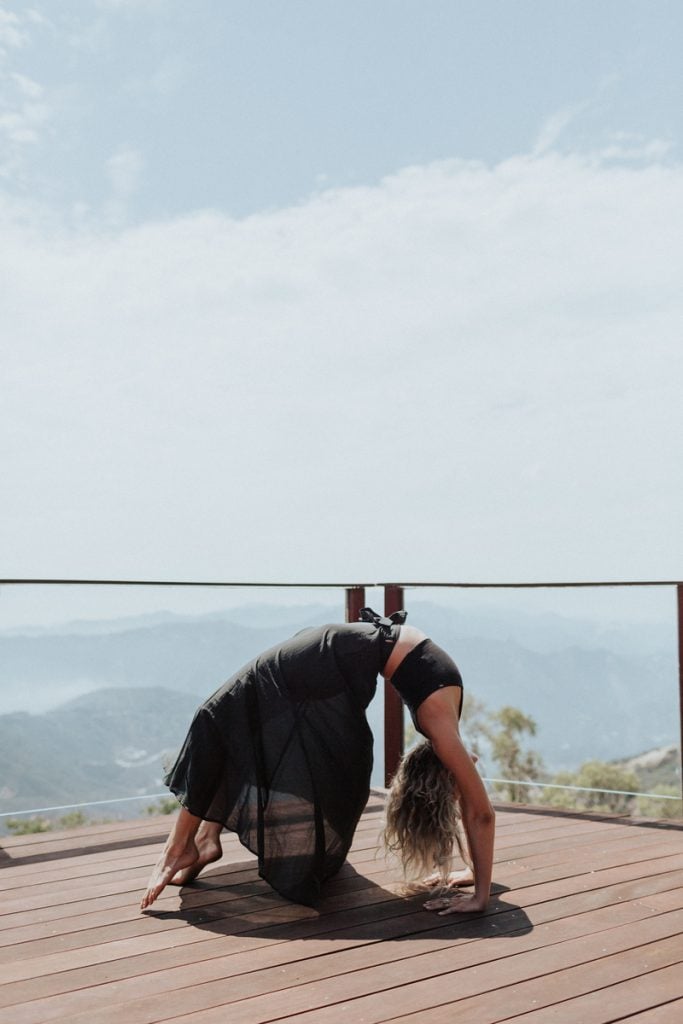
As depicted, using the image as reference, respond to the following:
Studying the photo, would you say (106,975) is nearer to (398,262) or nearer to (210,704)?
(210,704)

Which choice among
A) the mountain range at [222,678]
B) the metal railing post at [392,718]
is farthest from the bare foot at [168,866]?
the mountain range at [222,678]

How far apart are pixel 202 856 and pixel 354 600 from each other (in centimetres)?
159

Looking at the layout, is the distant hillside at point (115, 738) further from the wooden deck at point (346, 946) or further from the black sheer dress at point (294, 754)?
the black sheer dress at point (294, 754)

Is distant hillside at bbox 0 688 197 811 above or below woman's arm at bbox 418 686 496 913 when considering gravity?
below

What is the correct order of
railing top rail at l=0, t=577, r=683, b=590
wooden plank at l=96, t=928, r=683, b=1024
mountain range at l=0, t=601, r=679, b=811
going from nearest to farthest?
wooden plank at l=96, t=928, r=683, b=1024 < railing top rail at l=0, t=577, r=683, b=590 < mountain range at l=0, t=601, r=679, b=811

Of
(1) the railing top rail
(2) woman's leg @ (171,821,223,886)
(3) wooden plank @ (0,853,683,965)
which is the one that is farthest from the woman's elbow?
(1) the railing top rail

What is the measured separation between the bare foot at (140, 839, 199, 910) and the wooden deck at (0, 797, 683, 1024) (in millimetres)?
39

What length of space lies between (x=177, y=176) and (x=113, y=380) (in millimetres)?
10893

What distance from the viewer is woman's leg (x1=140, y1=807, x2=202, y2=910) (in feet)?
8.64

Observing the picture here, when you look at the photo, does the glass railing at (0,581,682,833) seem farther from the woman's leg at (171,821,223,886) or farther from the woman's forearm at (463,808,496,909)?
the woman's forearm at (463,808,496,909)

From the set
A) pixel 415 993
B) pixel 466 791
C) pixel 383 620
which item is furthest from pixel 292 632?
pixel 415 993

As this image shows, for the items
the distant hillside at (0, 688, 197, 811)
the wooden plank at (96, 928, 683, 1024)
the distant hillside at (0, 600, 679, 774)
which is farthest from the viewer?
the distant hillside at (0, 600, 679, 774)

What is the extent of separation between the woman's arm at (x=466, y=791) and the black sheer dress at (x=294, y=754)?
0.73 feet

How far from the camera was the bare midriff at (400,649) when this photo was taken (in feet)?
8.51
